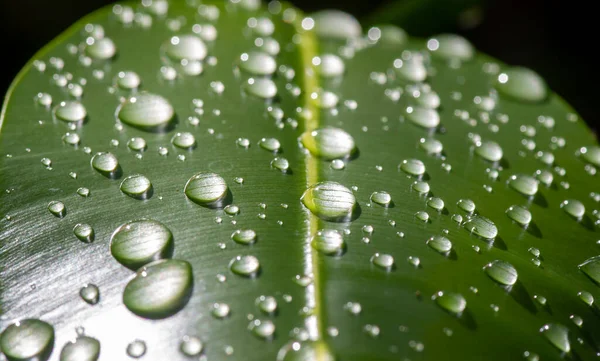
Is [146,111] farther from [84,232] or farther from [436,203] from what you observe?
[436,203]

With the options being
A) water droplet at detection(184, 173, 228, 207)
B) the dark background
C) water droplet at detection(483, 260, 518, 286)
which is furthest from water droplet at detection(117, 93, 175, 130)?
the dark background

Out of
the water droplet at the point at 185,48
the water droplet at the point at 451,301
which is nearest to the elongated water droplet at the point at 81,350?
the water droplet at the point at 451,301

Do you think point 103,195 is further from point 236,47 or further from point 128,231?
point 236,47

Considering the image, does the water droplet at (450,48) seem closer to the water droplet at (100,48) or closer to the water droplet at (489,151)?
the water droplet at (489,151)

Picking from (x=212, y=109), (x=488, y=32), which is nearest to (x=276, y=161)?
(x=212, y=109)

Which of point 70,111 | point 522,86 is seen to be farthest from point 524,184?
point 70,111
